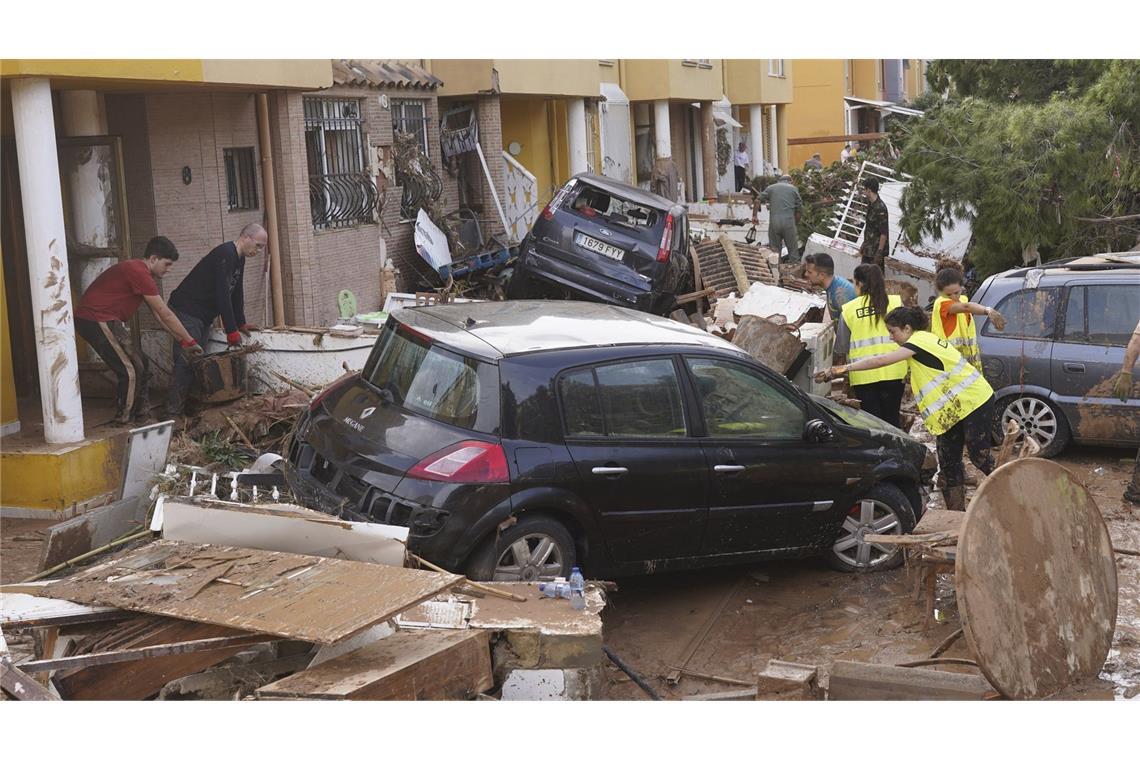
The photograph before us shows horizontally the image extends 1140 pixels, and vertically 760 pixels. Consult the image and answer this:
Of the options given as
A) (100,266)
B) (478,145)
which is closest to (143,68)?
(100,266)

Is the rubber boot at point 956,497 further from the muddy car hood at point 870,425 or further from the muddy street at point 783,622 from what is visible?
the muddy street at point 783,622

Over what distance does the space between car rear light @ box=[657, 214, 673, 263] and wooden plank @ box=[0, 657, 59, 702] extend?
10.3 m

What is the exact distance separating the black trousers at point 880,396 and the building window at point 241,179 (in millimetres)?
7090

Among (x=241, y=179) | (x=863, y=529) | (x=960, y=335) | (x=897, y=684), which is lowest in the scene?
(x=897, y=684)

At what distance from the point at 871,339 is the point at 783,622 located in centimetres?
290

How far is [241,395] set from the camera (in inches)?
426

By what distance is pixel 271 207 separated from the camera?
13.9 metres

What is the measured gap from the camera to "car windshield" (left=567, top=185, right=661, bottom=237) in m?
14.8

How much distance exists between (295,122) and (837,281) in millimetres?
6430

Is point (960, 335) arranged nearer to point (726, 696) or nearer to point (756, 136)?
point (726, 696)

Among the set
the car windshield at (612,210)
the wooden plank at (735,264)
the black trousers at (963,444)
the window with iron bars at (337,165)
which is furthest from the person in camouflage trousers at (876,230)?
the black trousers at (963,444)

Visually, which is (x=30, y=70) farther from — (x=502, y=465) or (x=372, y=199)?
(x=372, y=199)

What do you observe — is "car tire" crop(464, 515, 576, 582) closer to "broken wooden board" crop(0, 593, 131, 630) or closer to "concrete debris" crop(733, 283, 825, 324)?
"broken wooden board" crop(0, 593, 131, 630)

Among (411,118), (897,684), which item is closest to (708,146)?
(411,118)
